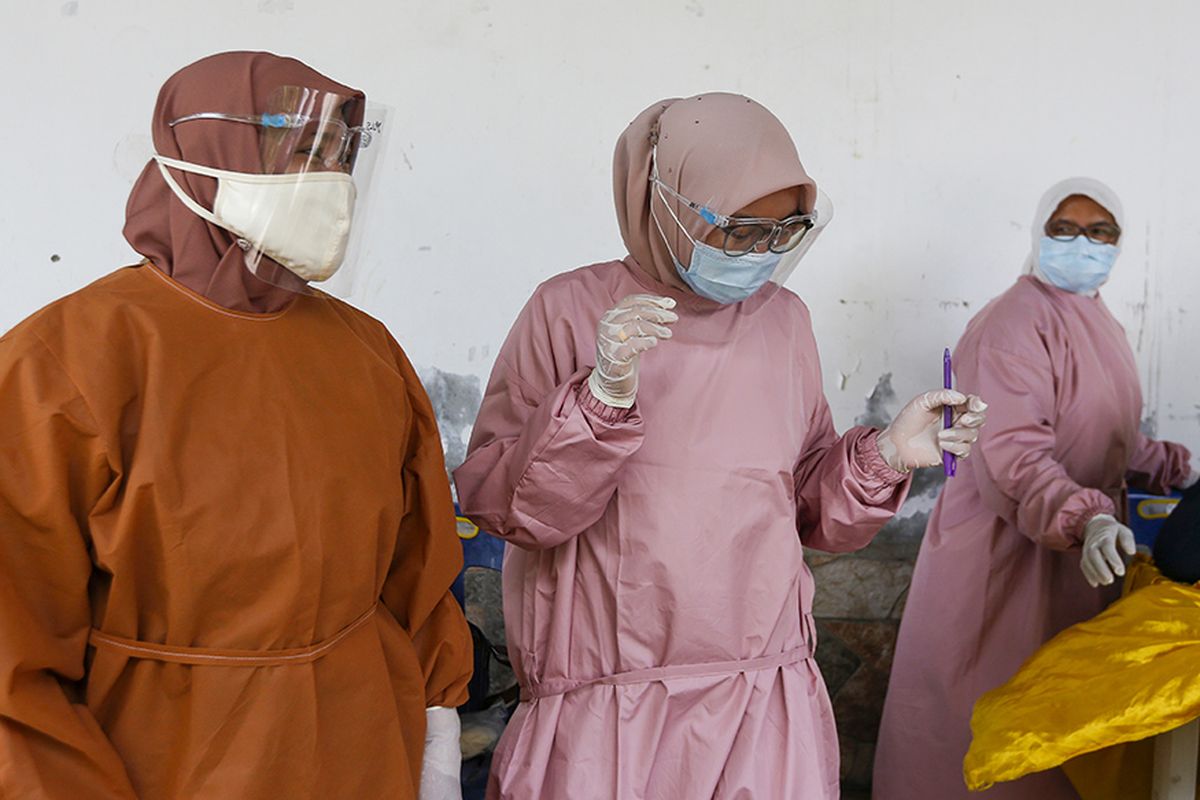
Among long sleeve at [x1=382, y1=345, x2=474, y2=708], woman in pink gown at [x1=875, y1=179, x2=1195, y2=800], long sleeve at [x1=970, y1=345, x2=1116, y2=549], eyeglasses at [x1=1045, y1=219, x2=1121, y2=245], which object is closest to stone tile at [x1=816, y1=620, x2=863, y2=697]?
woman in pink gown at [x1=875, y1=179, x2=1195, y2=800]

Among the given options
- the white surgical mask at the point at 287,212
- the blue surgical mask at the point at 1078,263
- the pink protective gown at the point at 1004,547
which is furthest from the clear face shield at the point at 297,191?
the blue surgical mask at the point at 1078,263

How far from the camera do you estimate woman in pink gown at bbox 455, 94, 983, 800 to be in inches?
63.2

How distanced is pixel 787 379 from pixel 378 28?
1407mm

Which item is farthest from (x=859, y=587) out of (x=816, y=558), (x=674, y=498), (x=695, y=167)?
(x=695, y=167)

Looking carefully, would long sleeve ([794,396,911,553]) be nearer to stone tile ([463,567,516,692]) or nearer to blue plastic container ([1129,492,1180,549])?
stone tile ([463,567,516,692])

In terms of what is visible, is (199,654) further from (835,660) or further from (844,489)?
(835,660)

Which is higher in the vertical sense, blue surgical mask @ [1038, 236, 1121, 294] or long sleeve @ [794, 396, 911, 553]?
blue surgical mask @ [1038, 236, 1121, 294]

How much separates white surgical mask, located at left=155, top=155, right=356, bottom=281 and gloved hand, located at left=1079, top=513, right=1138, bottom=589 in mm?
1376

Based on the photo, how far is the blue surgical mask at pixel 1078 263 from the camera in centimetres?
261

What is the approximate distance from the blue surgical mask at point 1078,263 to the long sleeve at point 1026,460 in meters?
0.25

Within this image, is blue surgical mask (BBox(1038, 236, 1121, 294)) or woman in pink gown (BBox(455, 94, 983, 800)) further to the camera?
blue surgical mask (BBox(1038, 236, 1121, 294))

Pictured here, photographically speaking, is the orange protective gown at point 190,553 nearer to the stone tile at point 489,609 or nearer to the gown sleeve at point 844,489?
the gown sleeve at point 844,489

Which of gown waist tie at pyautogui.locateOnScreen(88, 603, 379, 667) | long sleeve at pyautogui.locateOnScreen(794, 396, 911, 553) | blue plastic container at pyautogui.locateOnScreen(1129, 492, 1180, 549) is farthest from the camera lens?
blue plastic container at pyautogui.locateOnScreen(1129, 492, 1180, 549)

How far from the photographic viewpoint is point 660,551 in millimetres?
1643
